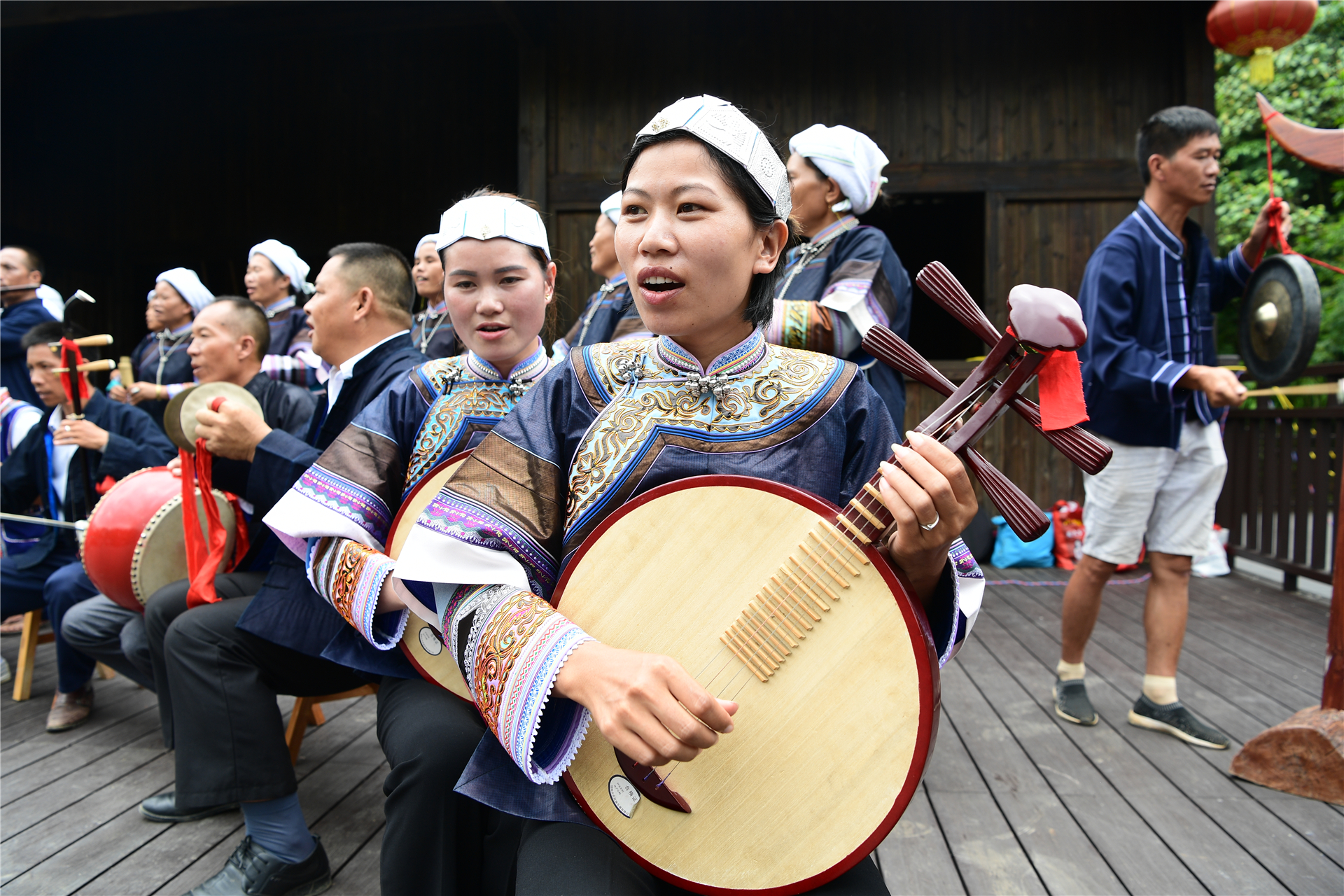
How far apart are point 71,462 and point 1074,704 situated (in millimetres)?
3890

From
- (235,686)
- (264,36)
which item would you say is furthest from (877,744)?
(264,36)

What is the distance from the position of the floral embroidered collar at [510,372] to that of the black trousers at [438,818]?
662mm

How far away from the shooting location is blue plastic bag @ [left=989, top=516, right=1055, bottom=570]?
543 cm

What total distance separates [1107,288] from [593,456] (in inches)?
90.8

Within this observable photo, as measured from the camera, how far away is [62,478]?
11.3 feet

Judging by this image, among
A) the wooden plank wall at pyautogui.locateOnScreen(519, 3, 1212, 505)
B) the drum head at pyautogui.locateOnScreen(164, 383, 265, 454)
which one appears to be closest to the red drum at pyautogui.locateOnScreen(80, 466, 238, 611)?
the drum head at pyautogui.locateOnScreen(164, 383, 265, 454)

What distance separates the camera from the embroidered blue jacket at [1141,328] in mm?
2715

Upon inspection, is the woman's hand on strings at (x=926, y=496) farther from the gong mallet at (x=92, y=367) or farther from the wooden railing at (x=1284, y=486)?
the wooden railing at (x=1284, y=486)

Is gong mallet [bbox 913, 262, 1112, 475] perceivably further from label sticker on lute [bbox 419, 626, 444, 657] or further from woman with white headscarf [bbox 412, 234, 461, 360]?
woman with white headscarf [bbox 412, 234, 461, 360]

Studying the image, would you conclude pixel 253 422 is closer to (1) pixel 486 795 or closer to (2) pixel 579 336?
(1) pixel 486 795

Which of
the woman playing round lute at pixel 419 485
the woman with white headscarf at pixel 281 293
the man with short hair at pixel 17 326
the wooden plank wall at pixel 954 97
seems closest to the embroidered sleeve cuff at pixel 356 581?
the woman playing round lute at pixel 419 485

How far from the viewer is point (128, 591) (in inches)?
94.8

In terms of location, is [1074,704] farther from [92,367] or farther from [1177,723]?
[92,367]

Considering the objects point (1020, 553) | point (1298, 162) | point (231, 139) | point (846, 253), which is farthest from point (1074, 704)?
point (1298, 162)
